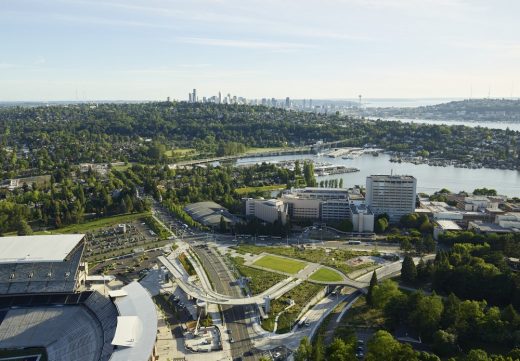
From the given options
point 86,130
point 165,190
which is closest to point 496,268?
point 165,190

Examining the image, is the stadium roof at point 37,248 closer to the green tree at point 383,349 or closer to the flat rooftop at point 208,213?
the flat rooftop at point 208,213

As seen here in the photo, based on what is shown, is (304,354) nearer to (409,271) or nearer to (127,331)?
(127,331)

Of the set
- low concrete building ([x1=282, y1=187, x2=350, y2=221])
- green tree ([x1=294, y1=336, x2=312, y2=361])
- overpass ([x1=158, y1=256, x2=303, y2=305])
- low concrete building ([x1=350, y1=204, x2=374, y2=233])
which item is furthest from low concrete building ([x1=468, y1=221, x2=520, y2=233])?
green tree ([x1=294, y1=336, x2=312, y2=361])

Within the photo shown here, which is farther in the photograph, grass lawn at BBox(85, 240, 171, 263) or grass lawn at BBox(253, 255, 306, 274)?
grass lawn at BBox(85, 240, 171, 263)

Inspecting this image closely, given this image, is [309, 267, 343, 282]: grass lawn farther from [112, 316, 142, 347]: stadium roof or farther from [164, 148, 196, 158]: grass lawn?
[164, 148, 196, 158]: grass lawn

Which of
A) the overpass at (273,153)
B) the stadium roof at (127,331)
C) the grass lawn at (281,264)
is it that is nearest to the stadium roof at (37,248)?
the stadium roof at (127,331)

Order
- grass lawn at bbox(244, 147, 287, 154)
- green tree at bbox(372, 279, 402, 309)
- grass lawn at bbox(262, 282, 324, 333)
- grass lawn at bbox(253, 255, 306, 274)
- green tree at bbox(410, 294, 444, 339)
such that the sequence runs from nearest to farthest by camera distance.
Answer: green tree at bbox(410, 294, 444, 339) < grass lawn at bbox(262, 282, 324, 333) < green tree at bbox(372, 279, 402, 309) < grass lawn at bbox(253, 255, 306, 274) < grass lawn at bbox(244, 147, 287, 154)
